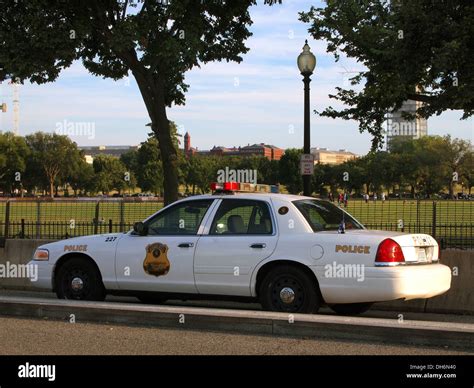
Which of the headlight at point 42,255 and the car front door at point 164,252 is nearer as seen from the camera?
the car front door at point 164,252

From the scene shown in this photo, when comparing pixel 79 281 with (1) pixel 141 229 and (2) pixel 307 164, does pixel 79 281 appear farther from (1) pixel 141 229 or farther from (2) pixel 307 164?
(2) pixel 307 164

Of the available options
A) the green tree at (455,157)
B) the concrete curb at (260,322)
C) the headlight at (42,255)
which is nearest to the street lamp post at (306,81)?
the headlight at (42,255)

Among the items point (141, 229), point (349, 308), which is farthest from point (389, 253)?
point (141, 229)

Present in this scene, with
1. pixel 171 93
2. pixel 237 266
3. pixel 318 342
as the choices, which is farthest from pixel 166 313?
pixel 171 93

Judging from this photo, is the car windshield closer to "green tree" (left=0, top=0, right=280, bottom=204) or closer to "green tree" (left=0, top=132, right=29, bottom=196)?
"green tree" (left=0, top=0, right=280, bottom=204)

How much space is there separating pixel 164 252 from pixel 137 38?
22.3 ft

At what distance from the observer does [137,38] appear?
13.7 meters

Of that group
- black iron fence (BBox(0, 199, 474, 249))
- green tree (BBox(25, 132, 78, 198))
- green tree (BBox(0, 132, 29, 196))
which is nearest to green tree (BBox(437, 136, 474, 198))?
green tree (BBox(25, 132, 78, 198))

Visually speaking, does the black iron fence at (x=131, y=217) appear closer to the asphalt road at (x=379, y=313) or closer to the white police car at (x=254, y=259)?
the asphalt road at (x=379, y=313)

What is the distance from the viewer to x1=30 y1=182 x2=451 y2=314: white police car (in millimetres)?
7406

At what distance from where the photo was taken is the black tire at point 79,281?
8.95m

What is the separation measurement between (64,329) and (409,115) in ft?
51.8

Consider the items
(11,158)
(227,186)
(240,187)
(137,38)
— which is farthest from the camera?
(11,158)
